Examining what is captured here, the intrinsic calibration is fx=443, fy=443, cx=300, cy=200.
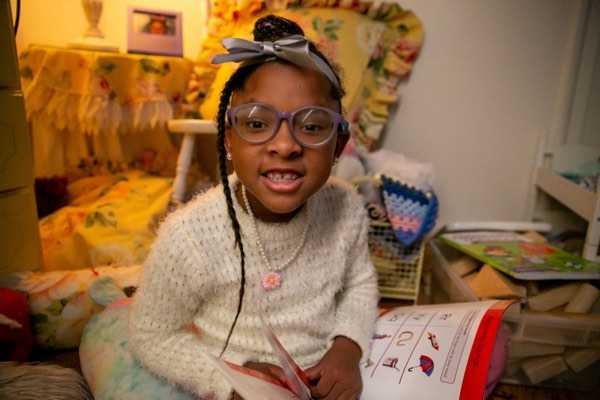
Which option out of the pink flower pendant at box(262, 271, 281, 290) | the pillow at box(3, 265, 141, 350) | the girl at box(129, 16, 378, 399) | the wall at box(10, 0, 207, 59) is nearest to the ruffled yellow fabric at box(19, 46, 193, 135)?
the wall at box(10, 0, 207, 59)

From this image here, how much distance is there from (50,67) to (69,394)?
887mm

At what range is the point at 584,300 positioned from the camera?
1.03 meters

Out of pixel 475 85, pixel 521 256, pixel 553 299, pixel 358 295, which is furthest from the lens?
pixel 475 85

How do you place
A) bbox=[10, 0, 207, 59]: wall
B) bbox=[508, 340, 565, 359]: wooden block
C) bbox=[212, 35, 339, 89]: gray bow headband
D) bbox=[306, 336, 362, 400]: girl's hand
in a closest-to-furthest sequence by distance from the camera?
bbox=[212, 35, 339, 89]: gray bow headband, bbox=[306, 336, 362, 400]: girl's hand, bbox=[508, 340, 565, 359]: wooden block, bbox=[10, 0, 207, 59]: wall

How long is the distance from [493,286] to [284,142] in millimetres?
766

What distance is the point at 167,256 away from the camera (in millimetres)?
629

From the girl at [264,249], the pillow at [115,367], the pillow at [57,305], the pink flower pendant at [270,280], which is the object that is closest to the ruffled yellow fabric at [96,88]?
the pillow at [57,305]

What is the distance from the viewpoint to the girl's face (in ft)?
1.90

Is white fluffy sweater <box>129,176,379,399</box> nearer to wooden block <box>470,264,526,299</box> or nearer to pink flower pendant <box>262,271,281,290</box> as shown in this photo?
pink flower pendant <box>262,271,281,290</box>

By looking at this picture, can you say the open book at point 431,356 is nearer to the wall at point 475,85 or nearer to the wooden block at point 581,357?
the wooden block at point 581,357

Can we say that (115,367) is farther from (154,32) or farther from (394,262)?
(154,32)

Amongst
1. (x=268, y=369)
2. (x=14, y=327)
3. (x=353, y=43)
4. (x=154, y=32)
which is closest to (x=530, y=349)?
(x=268, y=369)

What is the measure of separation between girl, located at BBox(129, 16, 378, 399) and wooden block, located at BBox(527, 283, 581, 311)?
1.72ft

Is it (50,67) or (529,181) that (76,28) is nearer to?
(50,67)
